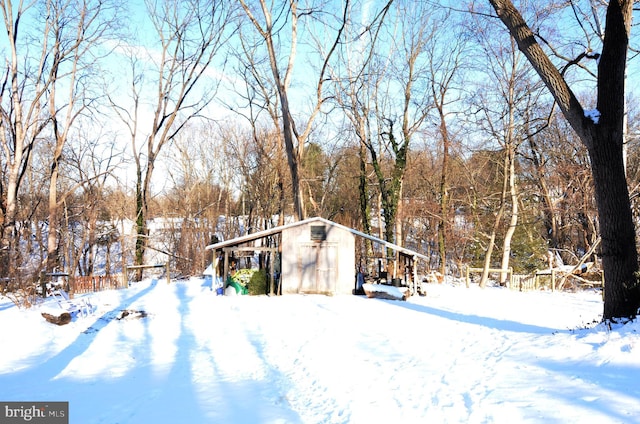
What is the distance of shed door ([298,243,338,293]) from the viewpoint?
18953mm

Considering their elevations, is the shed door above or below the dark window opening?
below

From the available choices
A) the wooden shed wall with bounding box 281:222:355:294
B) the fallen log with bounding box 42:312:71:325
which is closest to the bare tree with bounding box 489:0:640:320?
the fallen log with bounding box 42:312:71:325

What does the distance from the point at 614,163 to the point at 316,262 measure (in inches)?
536

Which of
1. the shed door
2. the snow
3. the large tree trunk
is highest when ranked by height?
the large tree trunk

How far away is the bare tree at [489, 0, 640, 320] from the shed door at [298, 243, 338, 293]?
1299 cm

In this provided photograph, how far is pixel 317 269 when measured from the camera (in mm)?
18984

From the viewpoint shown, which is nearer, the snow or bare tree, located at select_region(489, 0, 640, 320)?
the snow

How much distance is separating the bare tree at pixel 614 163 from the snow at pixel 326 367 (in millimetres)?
585

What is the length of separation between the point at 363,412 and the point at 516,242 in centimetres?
2605

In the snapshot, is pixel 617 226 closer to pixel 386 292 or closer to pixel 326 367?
pixel 326 367

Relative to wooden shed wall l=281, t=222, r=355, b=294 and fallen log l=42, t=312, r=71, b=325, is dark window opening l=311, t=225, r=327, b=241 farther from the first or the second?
fallen log l=42, t=312, r=71, b=325

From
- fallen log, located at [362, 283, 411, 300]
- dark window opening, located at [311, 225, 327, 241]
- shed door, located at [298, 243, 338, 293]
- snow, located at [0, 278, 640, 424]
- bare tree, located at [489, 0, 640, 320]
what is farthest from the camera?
dark window opening, located at [311, 225, 327, 241]

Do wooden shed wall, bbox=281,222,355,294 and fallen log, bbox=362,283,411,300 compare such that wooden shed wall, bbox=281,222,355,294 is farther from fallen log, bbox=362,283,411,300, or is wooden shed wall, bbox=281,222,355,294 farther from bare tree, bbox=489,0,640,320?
bare tree, bbox=489,0,640,320

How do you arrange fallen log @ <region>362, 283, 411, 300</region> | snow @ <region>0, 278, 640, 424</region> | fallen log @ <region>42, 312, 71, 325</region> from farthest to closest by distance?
fallen log @ <region>362, 283, 411, 300</region> < fallen log @ <region>42, 312, 71, 325</region> < snow @ <region>0, 278, 640, 424</region>
